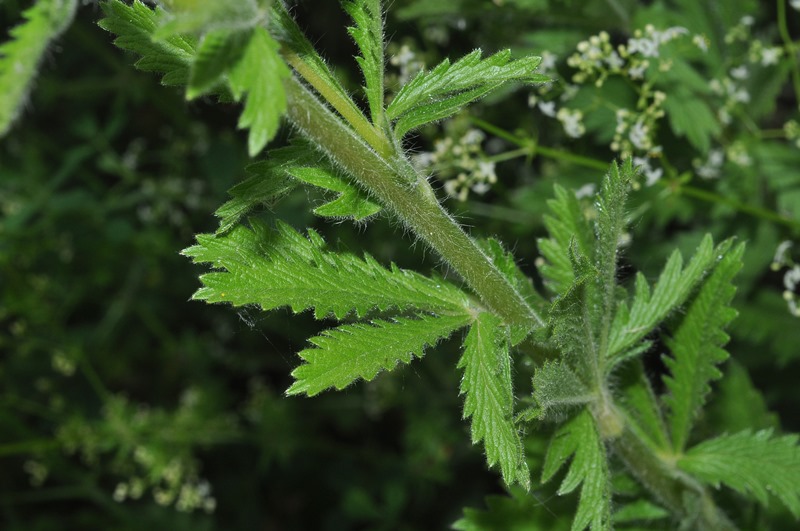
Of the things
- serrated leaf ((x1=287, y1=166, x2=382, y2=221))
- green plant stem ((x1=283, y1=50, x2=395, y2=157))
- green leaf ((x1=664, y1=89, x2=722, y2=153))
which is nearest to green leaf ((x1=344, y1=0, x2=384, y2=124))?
green plant stem ((x1=283, y1=50, x2=395, y2=157))

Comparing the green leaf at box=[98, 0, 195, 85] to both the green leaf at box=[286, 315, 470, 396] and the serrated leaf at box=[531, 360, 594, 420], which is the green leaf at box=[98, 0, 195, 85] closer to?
the green leaf at box=[286, 315, 470, 396]

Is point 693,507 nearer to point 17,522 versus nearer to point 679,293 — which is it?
point 679,293

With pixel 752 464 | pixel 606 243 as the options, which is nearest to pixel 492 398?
pixel 606 243

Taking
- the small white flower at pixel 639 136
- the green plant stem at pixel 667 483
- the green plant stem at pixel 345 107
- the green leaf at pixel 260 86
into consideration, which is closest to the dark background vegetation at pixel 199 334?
the small white flower at pixel 639 136

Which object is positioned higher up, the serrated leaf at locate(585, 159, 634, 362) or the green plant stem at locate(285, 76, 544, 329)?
the green plant stem at locate(285, 76, 544, 329)

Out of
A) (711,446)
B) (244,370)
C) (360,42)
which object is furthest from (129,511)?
(360,42)

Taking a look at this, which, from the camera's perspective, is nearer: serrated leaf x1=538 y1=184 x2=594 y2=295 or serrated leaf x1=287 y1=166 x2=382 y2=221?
serrated leaf x1=287 y1=166 x2=382 y2=221

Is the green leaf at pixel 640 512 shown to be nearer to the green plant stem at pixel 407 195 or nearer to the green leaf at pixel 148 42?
the green plant stem at pixel 407 195

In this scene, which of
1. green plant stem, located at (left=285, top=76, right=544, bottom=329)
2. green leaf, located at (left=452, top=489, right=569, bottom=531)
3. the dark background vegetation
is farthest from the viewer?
the dark background vegetation
